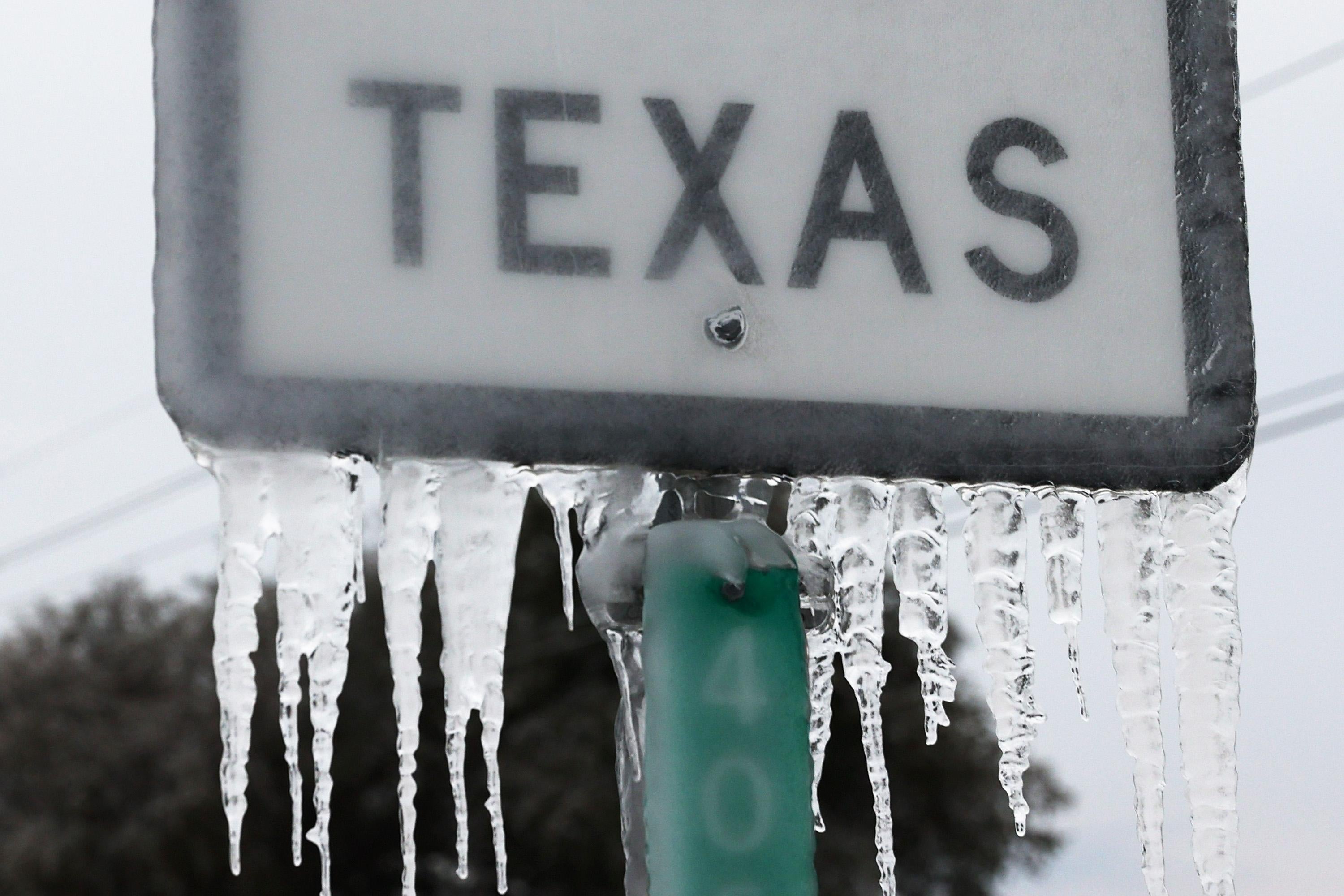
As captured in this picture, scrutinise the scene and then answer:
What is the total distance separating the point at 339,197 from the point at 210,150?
0.07 m

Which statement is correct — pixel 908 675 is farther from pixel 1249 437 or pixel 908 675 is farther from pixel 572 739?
pixel 1249 437

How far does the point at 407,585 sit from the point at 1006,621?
36 centimetres

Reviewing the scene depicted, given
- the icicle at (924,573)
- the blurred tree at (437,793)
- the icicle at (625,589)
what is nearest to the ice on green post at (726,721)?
the icicle at (625,589)

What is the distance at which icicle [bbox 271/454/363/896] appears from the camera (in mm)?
872

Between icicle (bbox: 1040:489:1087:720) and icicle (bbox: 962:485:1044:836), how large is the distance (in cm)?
2

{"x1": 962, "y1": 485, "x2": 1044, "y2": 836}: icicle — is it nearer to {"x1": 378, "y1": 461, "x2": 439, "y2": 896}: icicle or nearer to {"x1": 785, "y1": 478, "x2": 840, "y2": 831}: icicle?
{"x1": 785, "y1": 478, "x2": 840, "y2": 831}: icicle

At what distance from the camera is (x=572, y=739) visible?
1026 cm

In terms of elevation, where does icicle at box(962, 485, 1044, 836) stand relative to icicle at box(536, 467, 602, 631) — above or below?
below

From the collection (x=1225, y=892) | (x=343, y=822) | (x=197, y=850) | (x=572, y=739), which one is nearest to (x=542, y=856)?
(x=572, y=739)

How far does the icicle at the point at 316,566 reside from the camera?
87 centimetres

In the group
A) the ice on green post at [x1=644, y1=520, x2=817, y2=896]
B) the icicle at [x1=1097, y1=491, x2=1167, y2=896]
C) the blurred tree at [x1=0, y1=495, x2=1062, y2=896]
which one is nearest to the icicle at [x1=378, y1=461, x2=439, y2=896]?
the ice on green post at [x1=644, y1=520, x2=817, y2=896]

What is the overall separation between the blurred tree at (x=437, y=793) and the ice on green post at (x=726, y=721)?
355 inches

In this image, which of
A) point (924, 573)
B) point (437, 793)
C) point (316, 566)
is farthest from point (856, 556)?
point (437, 793)

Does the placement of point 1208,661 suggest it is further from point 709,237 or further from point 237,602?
point 237,602
